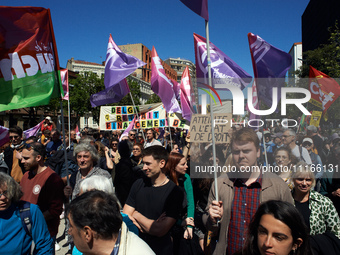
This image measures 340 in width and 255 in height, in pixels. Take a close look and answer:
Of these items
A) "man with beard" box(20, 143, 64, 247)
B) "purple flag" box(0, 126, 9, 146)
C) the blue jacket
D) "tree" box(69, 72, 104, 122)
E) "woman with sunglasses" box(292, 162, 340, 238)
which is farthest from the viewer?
"tree" box(69, 72, 104, 122)

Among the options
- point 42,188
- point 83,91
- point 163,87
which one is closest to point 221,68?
point 163,87

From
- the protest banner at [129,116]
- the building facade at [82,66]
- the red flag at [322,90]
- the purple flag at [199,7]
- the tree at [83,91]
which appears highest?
the building facade at [82,66]

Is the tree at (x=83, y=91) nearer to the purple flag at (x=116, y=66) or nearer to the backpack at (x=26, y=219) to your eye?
the purple flag at (x=116, y=66)

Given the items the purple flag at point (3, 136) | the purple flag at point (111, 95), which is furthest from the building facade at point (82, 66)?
the purple flag at point (3, 136)

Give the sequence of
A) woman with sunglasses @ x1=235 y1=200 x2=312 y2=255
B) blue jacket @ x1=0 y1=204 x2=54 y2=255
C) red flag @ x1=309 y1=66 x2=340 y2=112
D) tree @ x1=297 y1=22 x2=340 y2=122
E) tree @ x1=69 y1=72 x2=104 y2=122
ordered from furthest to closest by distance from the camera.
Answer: tree @ x1=69 y1=72 x2=104 y2=122
tree @ x1=297 y1=22 x2=340 y2=122
red flag @ x1=309 y1=66 x2=340 y2=112
blue jacket @ x1=0 y1=204 x2=54 y2=255
woman with sunglasses @ x1=235 y1=200 x2=312 y2=255

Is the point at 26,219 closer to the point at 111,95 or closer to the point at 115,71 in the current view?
the point at 115,71

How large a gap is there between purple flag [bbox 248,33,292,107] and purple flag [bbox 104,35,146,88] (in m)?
3.15

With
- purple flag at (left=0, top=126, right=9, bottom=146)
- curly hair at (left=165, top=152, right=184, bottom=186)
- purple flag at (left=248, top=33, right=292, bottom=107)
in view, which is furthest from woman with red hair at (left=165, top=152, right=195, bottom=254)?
purple flag at (left=0, top=126, right=9, bottom=146)

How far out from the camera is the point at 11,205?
2545mm

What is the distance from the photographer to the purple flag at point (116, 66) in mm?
6945

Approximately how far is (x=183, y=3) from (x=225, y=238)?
2.34m

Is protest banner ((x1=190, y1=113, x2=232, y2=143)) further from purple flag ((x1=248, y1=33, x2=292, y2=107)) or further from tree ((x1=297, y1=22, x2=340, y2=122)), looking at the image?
tree ((x1=297, y1=22, x2=340, y2=122))

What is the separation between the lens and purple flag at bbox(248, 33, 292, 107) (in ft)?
15.4

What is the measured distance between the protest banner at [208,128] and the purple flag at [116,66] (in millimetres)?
2898
